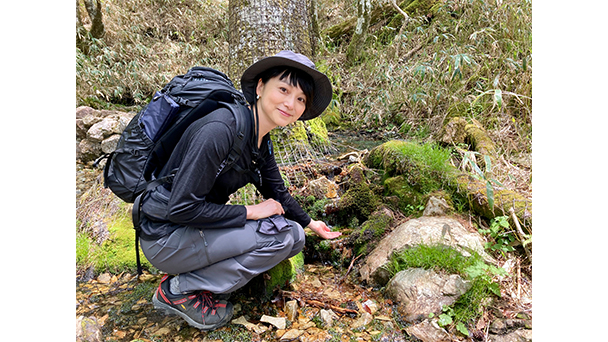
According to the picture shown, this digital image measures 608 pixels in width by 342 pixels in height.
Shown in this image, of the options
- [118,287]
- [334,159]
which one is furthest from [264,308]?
[334,159]

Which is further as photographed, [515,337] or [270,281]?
[270,281]

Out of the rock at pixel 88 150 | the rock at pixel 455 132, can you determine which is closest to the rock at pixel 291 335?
the rock at pixel 455 132

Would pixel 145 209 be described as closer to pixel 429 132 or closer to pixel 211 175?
pixel 211 175

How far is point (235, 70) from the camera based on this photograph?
392cm

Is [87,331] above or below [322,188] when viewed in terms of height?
below

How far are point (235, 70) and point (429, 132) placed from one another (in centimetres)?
276

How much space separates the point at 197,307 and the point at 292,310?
0.62 m

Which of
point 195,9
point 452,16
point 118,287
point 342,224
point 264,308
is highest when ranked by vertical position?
point 452,16

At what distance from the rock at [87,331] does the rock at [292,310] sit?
114 centimetres

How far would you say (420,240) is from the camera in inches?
97.7

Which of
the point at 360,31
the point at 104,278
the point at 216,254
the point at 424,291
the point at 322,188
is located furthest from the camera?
the point at 360,31

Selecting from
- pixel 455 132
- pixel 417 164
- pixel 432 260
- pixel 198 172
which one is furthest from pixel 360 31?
pixel 198 172

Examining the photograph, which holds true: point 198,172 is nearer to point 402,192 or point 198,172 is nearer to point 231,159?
point 231,159

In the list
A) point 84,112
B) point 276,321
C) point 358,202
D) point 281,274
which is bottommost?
point 276,321
